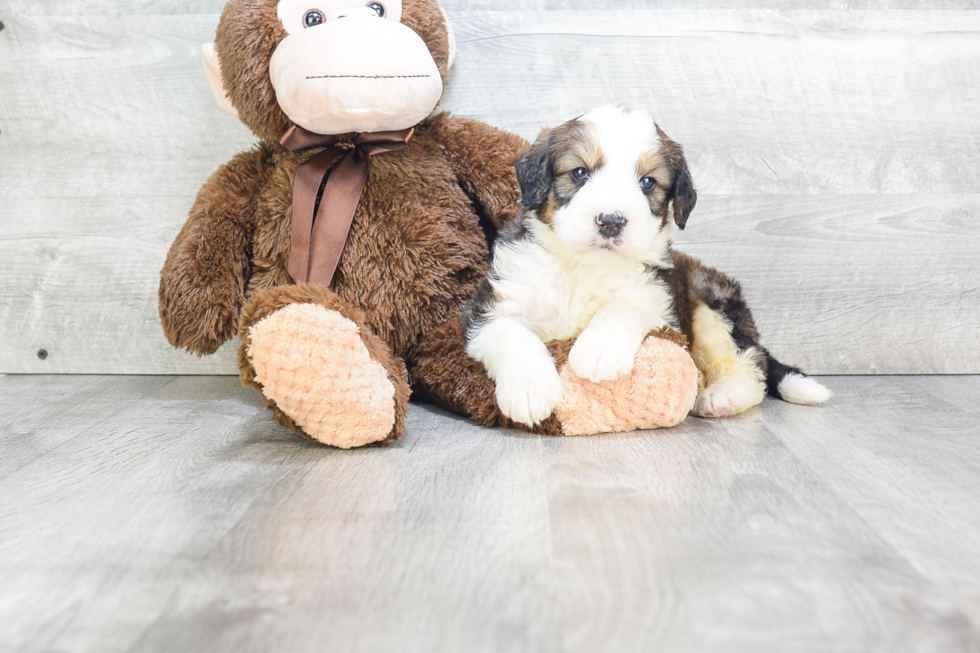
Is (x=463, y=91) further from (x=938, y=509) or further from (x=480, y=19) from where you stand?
(x=938, y=509)

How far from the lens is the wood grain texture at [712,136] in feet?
7.32

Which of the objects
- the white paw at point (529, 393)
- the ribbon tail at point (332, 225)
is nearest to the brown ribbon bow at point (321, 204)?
the ribbon tail at point (332, 225)

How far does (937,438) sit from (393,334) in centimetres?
121

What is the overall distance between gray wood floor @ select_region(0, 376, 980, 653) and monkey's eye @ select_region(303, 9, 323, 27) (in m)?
0.91

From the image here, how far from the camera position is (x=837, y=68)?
7.34 feet

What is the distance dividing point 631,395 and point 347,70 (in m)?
0.90

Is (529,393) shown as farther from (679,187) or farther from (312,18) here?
(312,18)

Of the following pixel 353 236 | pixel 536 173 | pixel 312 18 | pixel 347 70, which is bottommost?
pixel 353 236

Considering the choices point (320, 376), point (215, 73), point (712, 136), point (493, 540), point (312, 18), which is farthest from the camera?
point (712, 136)

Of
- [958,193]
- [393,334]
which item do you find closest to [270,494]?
[393,334]

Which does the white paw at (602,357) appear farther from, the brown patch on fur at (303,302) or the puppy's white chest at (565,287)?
the brown patch on fur at (303,302)

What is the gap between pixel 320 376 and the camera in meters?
1.47

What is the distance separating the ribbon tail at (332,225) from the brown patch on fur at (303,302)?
18 cm

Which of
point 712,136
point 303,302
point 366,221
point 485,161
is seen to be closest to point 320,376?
point 303,302
